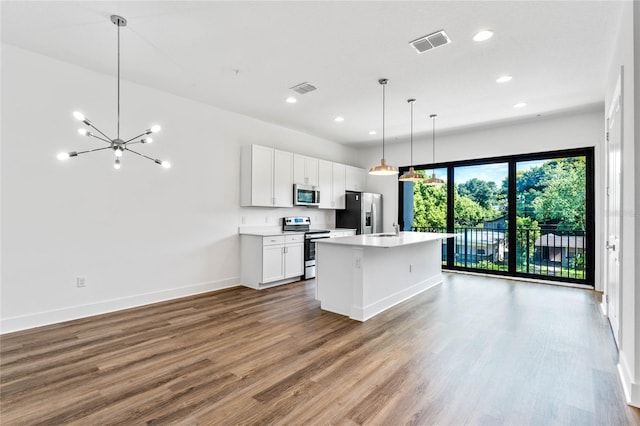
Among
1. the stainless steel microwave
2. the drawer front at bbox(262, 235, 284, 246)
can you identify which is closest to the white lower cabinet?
the drawer front at bbox(262, 235, 284, 246)

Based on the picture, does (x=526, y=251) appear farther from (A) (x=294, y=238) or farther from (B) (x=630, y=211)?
(A) (x=294, y=238)

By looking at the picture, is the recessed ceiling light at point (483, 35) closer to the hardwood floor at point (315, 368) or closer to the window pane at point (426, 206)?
the hardwood floor at point (315, 368)

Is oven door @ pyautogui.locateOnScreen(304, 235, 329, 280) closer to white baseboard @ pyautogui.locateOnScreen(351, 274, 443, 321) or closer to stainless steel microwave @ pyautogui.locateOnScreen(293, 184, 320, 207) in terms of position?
stainless steel microwave @ pyautogui.locateOnScreen(293, 184, 320, 207)

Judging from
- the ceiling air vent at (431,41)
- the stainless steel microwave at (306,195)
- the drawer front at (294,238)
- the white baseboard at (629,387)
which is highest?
the ceiling air vent at (431,41)

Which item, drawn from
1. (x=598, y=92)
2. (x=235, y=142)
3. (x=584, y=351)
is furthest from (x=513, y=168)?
(x=235, y=142)

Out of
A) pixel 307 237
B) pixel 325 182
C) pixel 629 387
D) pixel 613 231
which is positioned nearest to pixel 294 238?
pixel 307 237

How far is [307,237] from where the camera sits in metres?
5.75

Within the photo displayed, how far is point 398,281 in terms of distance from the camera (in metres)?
4.33

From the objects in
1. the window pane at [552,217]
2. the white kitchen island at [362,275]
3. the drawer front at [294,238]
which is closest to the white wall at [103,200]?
the drawer front at [294,238]

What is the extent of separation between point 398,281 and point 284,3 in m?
3.45

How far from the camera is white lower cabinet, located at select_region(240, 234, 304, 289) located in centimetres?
502

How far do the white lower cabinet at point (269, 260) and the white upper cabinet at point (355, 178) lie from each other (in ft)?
7.46

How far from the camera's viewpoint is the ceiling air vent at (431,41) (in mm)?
2918

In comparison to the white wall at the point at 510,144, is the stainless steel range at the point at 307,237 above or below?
below
